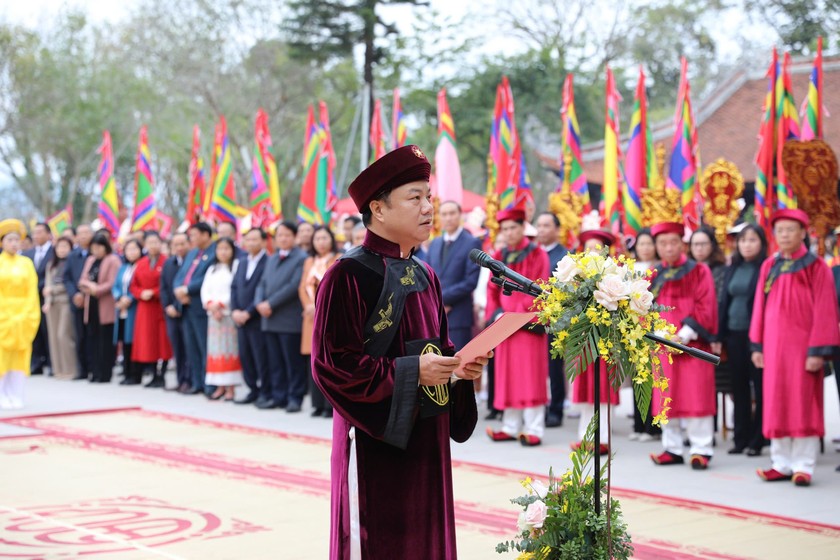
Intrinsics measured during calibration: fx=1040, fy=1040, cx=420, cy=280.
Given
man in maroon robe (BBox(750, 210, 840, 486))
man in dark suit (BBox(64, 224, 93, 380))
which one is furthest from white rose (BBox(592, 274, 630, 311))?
man in dark suit (BBox(64, 224, 93, 380))

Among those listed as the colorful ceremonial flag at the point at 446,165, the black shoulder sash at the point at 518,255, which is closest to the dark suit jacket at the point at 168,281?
the colorful ceremonial flag at the point at 446,165

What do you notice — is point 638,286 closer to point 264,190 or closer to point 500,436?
point 500,436

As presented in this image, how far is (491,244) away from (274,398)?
2.70 metres

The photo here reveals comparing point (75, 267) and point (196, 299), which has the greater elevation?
point (75, 267)

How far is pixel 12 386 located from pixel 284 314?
8.95ft

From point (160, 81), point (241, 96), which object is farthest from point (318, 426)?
point (160, 81)

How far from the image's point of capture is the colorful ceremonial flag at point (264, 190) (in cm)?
1308

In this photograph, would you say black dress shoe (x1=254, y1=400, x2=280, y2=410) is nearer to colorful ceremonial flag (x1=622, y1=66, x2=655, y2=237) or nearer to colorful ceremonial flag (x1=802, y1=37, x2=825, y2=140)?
colorful ceremonial flag (x1=622, y1=66, x2=655, y2=237)

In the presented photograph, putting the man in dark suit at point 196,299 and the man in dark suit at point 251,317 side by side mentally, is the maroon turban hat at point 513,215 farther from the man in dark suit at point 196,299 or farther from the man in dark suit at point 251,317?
the man in dark suit at point 196,299

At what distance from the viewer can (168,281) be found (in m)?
11.6

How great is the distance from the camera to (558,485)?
3.56m

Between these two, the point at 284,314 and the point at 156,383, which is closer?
the point at 284,314

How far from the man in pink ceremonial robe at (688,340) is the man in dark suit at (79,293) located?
800cm

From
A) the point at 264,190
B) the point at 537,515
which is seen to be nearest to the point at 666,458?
the point at 537,515
